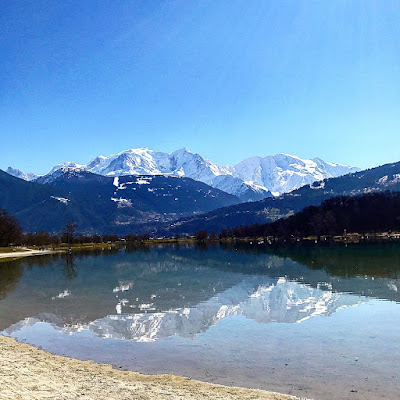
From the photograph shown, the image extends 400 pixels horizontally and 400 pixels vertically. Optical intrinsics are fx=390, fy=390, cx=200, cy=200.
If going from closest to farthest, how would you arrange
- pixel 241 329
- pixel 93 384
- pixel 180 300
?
pixel 93 384 < pixel 241 329 < pixel 180 300

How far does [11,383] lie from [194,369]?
9446mm

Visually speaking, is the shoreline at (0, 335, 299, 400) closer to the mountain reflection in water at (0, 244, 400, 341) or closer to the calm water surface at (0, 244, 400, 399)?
the calm water surface at (0, 244, 400, 399)

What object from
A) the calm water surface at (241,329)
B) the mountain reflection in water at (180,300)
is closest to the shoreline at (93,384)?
the calm water surface at (241,329)

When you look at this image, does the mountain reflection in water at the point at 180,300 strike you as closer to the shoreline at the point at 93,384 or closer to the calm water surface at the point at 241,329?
the calm water surface at the point at 241,329

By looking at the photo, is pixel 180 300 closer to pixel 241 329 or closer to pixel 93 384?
pixel 241 329

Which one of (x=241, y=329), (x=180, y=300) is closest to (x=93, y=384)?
(x=241, y=329)

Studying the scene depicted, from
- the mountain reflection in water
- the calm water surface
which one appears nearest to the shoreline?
the calm water surface

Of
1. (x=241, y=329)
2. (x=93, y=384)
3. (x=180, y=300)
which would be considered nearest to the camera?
(x=93, y=384)

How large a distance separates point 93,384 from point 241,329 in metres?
15.0

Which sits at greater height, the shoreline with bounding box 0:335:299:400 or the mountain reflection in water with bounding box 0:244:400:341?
the shoreline with bounding box 0:335:299:400

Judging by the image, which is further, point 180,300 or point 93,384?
point 180,300

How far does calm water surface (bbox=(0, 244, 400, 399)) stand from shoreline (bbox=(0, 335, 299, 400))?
1476 millimetres

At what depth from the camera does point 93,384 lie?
18.7m

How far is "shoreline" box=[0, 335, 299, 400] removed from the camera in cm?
1680
